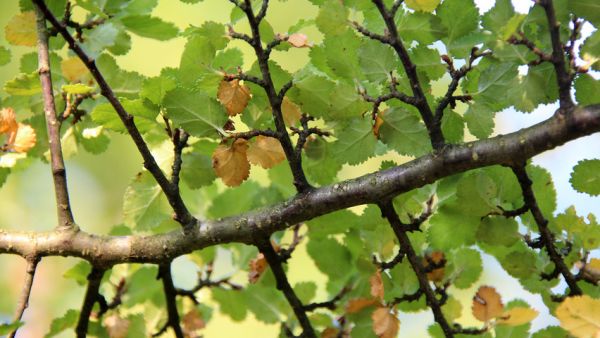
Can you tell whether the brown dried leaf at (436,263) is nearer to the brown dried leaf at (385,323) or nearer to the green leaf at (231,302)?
the brown dried leaf at (385,323)

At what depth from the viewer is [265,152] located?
52cm

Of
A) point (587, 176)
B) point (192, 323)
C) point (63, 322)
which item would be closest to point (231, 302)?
point (192, 323)

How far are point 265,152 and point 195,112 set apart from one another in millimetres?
58

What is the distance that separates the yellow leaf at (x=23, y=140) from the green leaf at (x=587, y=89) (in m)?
0.44

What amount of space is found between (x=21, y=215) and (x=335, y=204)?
131cm

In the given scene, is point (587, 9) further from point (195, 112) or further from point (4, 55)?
point (4, 55)

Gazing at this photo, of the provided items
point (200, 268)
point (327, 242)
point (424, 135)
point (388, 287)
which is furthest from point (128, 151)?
point (424, 135)

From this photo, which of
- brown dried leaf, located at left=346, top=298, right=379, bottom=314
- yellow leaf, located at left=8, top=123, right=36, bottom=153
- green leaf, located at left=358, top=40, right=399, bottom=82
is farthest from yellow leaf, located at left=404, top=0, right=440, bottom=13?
yellow leaf, located at left=8, top=123, right=36, bottom=153

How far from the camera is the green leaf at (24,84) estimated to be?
0.57 metres

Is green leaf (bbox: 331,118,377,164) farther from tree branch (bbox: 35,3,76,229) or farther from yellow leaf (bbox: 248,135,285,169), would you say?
tree branch (bbox: 35,3,76,229)

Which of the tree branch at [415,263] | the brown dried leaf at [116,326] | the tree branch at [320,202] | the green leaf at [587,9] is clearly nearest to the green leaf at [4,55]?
the tree branch at [320,202]

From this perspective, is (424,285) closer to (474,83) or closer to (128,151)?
(474,83)

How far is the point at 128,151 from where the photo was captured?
1.69 metres

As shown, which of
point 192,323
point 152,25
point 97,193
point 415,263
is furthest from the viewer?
point 97,193
